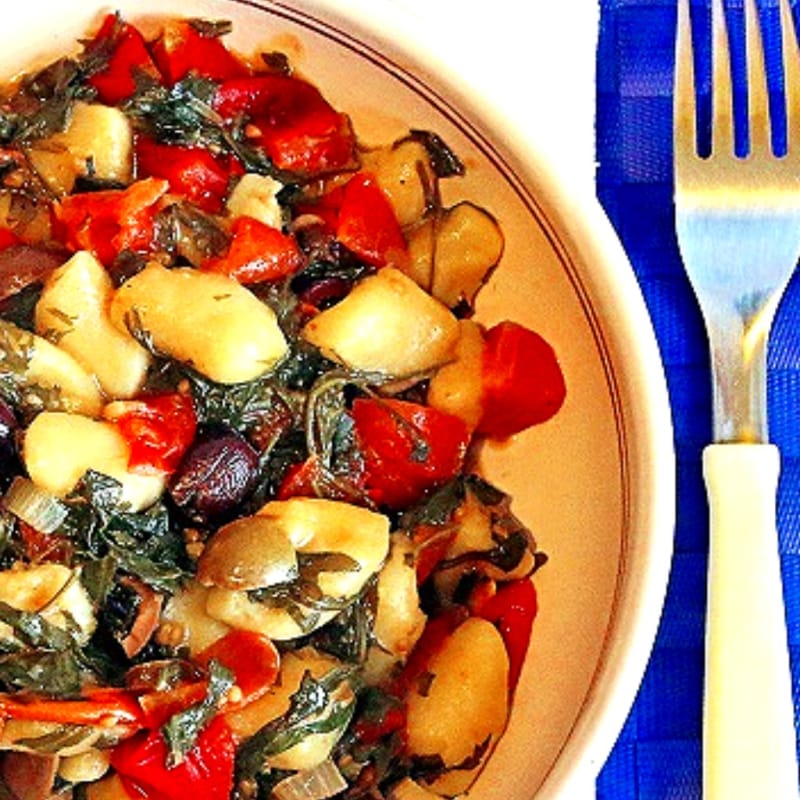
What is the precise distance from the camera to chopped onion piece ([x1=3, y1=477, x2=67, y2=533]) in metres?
1.47

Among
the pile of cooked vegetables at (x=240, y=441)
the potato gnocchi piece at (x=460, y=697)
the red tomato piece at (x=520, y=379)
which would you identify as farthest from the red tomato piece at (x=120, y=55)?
the potato gnocchi piece at (x=460, y=697)

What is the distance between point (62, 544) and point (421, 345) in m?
0.42

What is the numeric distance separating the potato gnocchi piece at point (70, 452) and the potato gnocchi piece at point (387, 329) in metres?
0.23

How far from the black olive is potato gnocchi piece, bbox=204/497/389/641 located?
237 mm

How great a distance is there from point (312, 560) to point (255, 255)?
1.05 ft

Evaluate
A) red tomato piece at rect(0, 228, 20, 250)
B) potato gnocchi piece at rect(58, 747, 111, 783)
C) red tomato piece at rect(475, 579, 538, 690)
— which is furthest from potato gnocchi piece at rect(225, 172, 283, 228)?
potato gnocchi piece at rect(58, 747, 111, 783)

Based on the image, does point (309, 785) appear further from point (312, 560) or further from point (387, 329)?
point (387, 329)

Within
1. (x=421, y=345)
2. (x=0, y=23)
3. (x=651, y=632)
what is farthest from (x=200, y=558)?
(x=0, y=23)

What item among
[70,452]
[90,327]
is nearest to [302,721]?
[70,452]

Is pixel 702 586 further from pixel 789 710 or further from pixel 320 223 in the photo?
pixel 320 223

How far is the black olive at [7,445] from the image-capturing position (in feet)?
4.86

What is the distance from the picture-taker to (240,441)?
4.97 ft

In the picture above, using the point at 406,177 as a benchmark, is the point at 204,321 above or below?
below

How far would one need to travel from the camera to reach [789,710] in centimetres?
162
